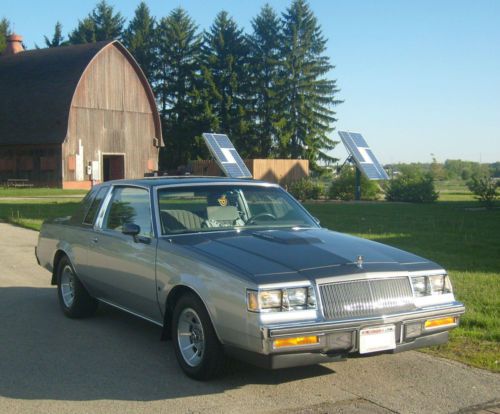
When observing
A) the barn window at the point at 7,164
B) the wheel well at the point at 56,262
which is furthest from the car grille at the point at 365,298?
the barn window at the point at 7,164

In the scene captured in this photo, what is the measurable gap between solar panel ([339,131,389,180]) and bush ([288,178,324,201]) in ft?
7.41

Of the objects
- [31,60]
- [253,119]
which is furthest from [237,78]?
[31,60]

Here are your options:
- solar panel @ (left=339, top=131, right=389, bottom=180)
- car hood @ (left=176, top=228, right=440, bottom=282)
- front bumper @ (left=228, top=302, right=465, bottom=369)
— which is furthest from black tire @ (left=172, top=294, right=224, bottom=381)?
solar panel @ (left=339, top=131, right=389, bottom=180)

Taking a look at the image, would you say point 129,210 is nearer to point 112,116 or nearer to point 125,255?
point 125,255

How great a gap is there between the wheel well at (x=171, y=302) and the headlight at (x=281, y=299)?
0.82 metres

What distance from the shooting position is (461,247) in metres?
13.6

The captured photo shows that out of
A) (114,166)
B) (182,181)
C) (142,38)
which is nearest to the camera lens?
(182,181)

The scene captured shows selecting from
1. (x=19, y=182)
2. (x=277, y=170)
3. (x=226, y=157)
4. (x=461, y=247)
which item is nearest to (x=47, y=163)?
(x=19, y=182)

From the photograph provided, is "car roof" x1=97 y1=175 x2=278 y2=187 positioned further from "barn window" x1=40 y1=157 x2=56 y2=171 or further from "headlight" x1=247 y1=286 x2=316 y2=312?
"barn window" x1=40 y1=157 x2=56 y2=171

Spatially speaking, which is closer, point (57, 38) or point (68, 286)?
point (68, 286)

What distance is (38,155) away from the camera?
4716cm

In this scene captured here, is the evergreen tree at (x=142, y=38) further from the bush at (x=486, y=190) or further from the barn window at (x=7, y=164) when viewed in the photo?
the bush at (x=486, y=190)

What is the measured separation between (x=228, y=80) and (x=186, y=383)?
60.0 m

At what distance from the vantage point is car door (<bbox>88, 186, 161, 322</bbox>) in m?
6.51
